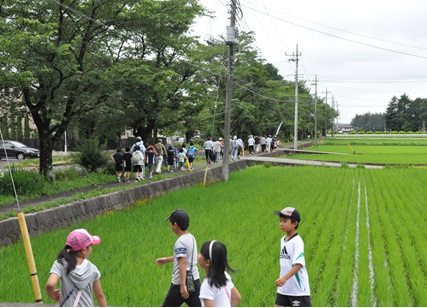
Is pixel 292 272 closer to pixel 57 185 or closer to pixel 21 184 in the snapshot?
pixel 21 184

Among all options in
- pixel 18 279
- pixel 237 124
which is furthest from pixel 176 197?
pixel 237 124

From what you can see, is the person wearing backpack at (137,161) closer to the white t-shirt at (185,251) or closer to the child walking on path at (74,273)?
the white t-shirt at (185,251)

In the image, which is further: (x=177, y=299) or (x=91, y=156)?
(x=91, y=156)

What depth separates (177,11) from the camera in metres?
18.2

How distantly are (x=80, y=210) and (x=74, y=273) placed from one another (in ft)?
27.4

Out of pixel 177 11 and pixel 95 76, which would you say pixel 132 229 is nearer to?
pixel 95 76

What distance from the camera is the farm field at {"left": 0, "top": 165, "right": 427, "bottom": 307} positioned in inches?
233

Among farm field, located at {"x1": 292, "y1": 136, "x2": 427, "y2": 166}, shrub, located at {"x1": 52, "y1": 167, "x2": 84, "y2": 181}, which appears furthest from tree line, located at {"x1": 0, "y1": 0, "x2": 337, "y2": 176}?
farm field, located at {"x1": 292, "y1": 136, "x2": 427, "y2": 166}

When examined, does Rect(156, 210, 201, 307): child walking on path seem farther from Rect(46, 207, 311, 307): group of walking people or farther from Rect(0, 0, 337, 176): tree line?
Rect(0, 0, 337, 176): tree line

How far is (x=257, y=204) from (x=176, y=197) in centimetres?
304

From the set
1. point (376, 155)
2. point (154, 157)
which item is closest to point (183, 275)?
point (154, 157)

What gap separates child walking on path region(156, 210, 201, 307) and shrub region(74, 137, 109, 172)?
16.4m

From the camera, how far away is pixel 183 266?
4426mm

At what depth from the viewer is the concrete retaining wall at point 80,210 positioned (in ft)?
29.4
